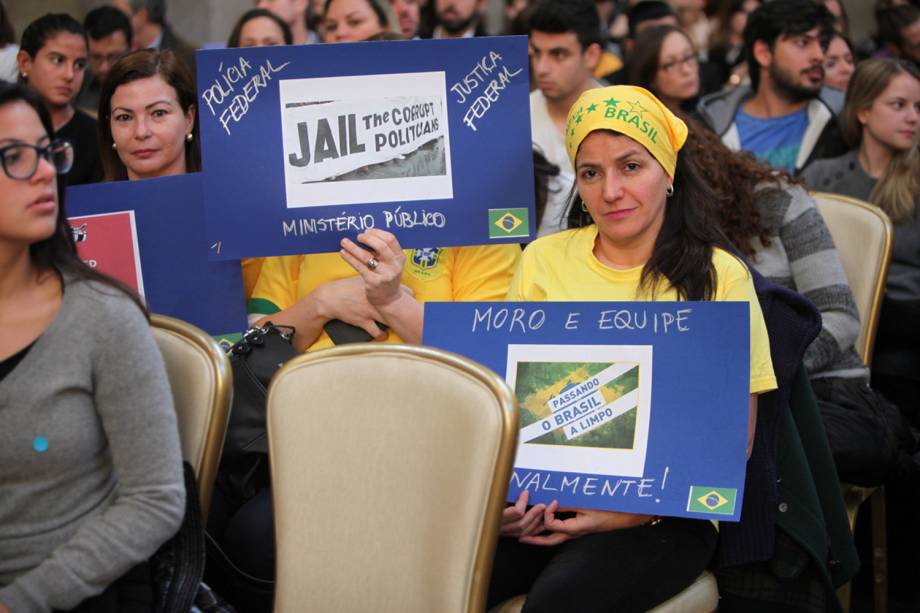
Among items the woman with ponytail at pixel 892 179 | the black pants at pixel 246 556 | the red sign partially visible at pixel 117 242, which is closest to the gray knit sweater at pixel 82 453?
the black pants at pixel 246 556

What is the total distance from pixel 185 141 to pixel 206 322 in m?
0.58

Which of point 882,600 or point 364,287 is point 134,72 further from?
point 882,600

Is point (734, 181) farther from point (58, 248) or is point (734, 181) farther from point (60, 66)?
point (60, 66)

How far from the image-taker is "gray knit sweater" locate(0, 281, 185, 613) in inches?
75.9

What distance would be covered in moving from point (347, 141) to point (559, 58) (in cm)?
235

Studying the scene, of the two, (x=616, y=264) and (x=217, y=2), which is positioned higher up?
(x=217, y=2)

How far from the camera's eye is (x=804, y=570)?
256 centimetres

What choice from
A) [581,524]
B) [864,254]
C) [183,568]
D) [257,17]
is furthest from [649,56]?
[183,568]

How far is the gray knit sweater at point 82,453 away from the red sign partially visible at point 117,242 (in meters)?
0.88

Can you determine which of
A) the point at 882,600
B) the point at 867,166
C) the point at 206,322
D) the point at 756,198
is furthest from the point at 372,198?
the point at 867,166

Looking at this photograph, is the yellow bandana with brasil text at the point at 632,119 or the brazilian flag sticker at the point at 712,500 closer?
the brazilian flag sticker at the point at 712,500

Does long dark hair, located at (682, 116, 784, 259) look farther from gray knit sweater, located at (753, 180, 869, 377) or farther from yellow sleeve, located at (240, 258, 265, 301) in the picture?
yellow sleeve, located at (240, 258, 265, 301)

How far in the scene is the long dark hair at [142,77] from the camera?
3154 millimetres

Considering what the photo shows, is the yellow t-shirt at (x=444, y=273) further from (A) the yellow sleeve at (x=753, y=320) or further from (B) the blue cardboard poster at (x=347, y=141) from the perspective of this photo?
(A) the yellow sleeve at (x=753, y=320)
